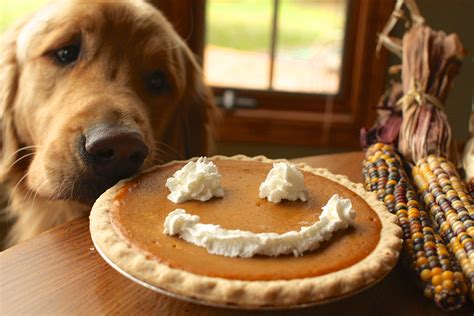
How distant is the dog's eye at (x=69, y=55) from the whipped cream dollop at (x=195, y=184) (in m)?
0.60

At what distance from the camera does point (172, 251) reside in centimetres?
85

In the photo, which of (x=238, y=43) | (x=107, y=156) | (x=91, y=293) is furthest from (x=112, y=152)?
(x=238, y=43)

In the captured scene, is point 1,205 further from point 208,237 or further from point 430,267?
point 430,267

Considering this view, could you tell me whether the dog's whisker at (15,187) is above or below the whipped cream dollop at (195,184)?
below

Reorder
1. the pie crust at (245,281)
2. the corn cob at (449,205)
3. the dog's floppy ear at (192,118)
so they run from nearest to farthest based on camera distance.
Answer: the pie crust at (245,281), the corn cob at (449,205), the dog's floppy ear at (192,118)

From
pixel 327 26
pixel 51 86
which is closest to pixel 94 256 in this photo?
pixel 51 86

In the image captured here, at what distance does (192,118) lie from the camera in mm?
1812

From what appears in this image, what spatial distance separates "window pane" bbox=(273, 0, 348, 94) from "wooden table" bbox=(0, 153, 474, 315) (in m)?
2.13

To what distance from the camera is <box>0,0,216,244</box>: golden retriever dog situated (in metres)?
1.21

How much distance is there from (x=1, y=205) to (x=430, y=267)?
1.60 metres

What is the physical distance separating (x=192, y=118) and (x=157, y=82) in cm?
26

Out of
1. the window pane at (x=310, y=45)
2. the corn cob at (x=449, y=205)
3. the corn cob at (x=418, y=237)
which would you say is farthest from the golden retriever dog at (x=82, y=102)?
the window pane at (x=310, y=45)

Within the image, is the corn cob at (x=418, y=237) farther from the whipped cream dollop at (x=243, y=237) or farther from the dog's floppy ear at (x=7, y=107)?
the dog's floppy ear at (x=7, y=107)

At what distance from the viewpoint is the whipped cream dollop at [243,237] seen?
855 millimetres
